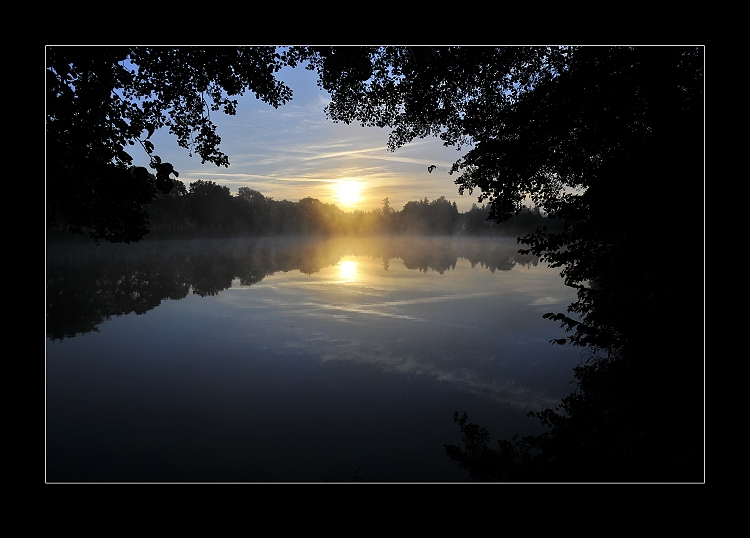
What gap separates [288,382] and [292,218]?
125m

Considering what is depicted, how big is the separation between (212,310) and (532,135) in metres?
15.3

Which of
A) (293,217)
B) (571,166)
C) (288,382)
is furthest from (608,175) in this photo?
(293,217)

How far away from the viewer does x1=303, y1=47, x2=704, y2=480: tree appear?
5.39 m

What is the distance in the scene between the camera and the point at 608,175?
6.31m

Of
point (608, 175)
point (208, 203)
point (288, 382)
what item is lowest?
point (288, 382)

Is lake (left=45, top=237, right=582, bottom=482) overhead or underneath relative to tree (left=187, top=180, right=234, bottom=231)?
underneath

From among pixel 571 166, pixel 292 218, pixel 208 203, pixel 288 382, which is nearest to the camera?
pixel 571 166

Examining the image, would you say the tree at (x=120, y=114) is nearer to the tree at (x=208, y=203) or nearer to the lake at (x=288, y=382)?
the lake at (x=288, y=382)

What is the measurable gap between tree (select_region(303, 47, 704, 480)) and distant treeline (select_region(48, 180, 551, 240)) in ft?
160

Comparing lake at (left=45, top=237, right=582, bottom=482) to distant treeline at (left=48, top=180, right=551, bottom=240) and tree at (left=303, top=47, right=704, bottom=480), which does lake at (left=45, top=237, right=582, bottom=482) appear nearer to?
tree at (left=303, top=47, right=704, bottom=480)

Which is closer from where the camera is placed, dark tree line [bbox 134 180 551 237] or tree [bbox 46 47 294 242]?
tree [bbox 46 47 294 242]

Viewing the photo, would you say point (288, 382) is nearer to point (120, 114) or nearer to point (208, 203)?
point (120, 114)

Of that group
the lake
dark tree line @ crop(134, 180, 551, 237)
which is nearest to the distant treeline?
dark tree line @ crop(134, 180, 551, 237)
